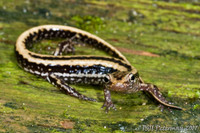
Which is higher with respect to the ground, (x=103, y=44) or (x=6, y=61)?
(x=103, y=44)

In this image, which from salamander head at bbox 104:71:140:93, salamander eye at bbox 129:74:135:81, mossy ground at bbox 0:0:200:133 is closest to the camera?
mossy ground at bbox 0:0:200:133

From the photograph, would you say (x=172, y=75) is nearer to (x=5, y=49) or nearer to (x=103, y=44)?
(x=103, y=44)

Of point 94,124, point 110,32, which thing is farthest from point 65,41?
point 94,124

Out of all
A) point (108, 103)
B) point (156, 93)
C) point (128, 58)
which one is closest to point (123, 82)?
point (108, 103)

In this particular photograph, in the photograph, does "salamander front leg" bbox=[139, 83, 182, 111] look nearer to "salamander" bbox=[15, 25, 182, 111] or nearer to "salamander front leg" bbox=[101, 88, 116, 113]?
"salamander" bbox=[15, 25, 182, 111]

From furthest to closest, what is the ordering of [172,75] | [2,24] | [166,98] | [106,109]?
[2,24], [172,75], [166,98], [106,109]

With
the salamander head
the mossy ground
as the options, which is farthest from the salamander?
the mossy ground
